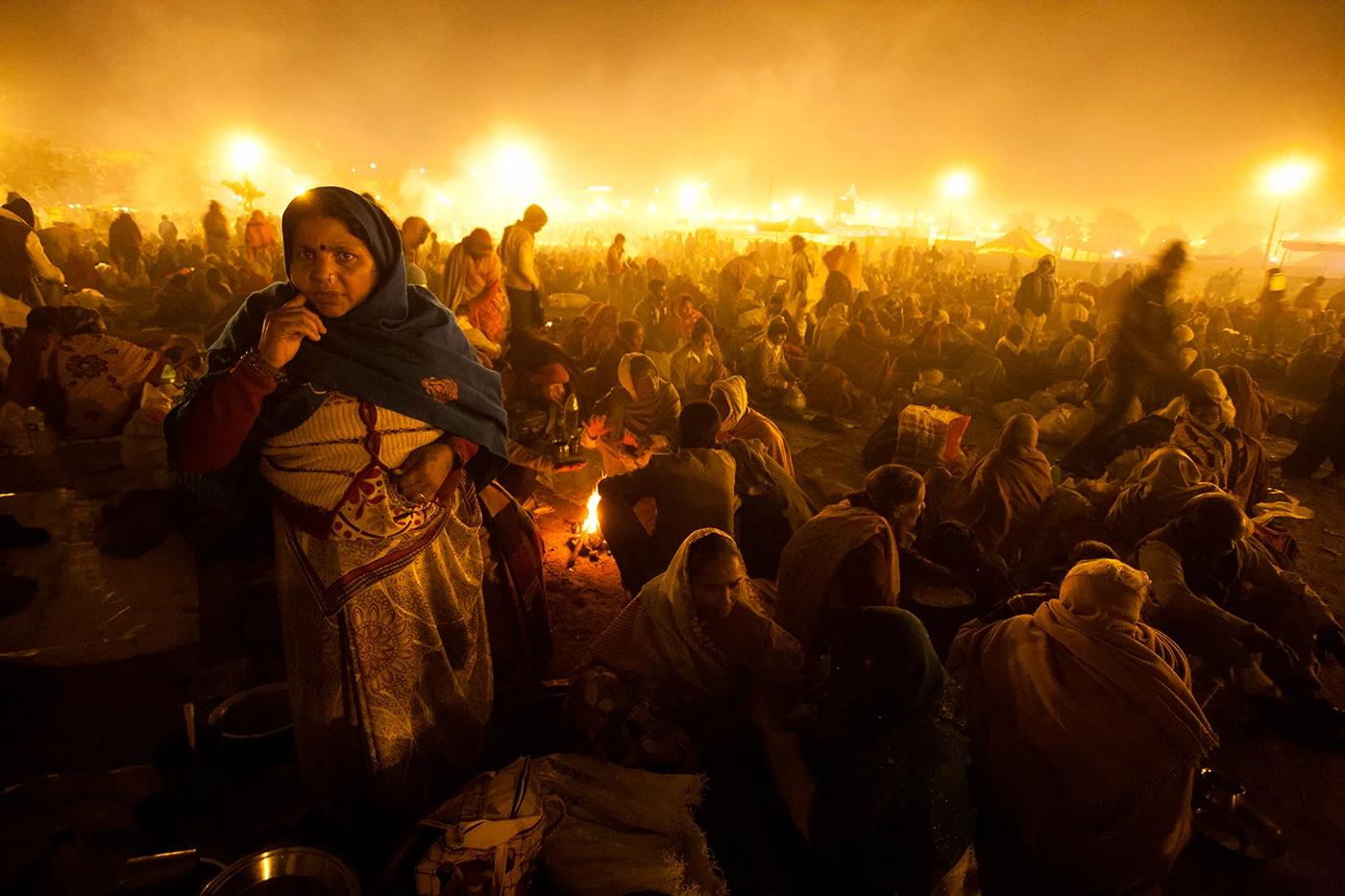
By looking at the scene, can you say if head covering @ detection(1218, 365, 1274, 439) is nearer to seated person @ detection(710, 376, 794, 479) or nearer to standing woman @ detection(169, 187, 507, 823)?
seated person @ detection(710, 376, 794, 479)

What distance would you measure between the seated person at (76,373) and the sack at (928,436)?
6.83 meters

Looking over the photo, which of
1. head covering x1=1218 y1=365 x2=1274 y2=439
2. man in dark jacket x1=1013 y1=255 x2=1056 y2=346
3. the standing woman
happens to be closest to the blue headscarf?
the standing woman

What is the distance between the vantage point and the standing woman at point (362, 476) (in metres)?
1.79

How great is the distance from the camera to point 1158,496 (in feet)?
15.3

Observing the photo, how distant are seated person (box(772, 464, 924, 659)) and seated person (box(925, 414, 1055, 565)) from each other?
4.74 ft

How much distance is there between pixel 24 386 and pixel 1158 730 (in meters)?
7.73

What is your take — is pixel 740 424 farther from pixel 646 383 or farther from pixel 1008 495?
pixel 1008 495

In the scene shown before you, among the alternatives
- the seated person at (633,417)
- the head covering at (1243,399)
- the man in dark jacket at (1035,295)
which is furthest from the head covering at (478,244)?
the man in dark jacket at (1035,295)

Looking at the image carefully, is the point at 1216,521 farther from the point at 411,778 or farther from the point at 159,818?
the point at 159,818

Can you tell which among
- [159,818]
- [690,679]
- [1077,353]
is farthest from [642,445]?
[1077,353]

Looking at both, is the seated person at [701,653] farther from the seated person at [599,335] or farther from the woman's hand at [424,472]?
the seated person at [599,335]

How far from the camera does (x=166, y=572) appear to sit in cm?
454

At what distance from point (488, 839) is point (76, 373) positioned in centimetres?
545

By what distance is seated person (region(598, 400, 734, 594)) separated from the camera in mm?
4109
